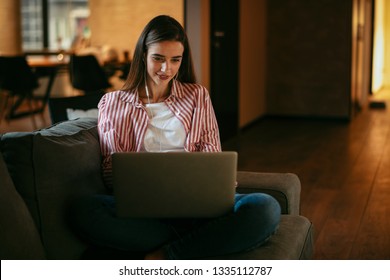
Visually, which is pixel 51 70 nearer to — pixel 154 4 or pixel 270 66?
pixel 154 4

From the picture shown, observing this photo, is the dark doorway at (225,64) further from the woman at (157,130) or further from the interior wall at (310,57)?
the woman at (157,130)

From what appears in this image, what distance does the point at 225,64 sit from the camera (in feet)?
22.0

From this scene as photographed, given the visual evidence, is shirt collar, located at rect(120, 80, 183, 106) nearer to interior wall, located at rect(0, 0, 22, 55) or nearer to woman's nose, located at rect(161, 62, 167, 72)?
woman's nose, located at rect(161, 62, 167, 72)

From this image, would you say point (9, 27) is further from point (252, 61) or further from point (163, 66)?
point (163, 66)

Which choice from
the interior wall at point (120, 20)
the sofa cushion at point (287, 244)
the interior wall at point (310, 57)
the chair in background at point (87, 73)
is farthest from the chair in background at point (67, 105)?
the interior wall at point (310, 57)

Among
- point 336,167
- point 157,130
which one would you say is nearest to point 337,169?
point 336,167

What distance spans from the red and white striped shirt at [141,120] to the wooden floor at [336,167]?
3.29ft

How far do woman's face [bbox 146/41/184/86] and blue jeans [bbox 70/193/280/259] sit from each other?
0.53 m

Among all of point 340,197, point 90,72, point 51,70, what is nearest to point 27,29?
point 51,70

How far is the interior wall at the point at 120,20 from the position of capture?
25.8ft

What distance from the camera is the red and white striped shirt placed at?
2.50 meters

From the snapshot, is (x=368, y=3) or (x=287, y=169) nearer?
(x=287, y=169)
